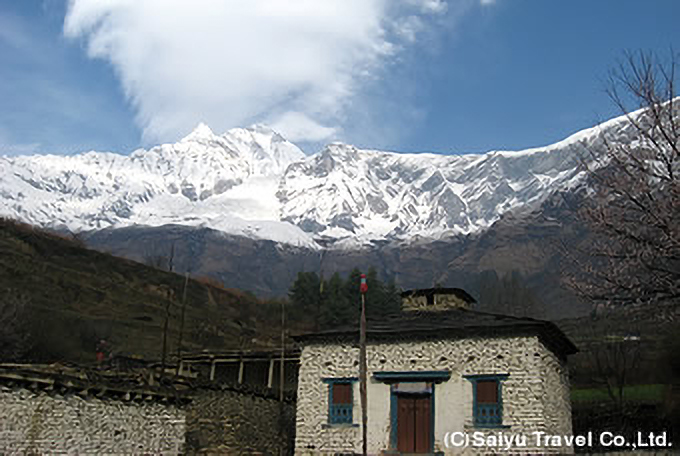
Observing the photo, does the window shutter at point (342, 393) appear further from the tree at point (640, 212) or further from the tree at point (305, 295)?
the tree at point (305, 295)

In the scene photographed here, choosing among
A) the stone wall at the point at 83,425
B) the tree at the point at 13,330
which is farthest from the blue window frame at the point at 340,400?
the tree at the point at 13,330

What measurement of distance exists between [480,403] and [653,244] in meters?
12.6

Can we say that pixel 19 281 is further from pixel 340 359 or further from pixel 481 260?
pixel 481 260

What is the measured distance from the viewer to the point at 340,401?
2672cm

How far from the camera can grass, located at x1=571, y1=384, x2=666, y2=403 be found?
130ft

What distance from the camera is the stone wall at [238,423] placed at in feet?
87.4

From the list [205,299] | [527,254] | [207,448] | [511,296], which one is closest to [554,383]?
[207,448]

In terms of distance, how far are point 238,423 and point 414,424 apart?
312 inches

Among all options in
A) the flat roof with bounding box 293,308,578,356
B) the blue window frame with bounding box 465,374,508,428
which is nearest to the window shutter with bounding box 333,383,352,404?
the flat roof with bounding box 293,308,578,356

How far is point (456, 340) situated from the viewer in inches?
1013

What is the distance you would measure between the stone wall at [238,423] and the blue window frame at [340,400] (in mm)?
4571

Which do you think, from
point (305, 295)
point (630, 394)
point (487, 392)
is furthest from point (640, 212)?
point (305, 295)

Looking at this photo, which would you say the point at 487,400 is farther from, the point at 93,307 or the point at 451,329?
the point at 93,307

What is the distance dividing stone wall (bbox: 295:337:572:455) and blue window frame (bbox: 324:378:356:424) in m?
0.20
